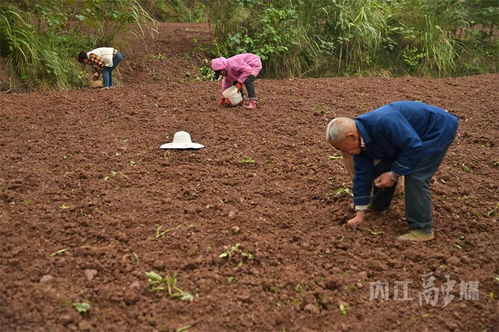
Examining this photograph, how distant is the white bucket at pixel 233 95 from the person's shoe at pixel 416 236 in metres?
3.12

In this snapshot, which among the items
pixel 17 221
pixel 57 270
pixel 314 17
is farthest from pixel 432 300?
pixel 314 17

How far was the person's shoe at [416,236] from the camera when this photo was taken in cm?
270

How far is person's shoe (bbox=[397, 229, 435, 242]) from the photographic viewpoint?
8.87 ft

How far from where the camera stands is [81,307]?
206 cm

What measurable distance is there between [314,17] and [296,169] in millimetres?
5292

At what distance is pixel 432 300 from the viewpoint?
7.29ft

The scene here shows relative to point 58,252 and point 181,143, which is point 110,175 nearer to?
point 181,143

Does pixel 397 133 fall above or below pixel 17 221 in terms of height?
above

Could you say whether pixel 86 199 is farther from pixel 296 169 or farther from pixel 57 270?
pixel 296 169

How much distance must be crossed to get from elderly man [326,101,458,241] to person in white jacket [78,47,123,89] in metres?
4.81

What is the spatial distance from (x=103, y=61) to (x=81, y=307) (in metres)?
5.19

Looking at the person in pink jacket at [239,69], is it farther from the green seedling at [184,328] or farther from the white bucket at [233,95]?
the green seedling at [184,328]

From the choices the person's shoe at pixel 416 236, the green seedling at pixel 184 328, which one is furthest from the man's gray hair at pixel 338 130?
the green seedling at pixel 184 328

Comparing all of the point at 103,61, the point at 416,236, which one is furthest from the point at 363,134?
the point at 103,61
